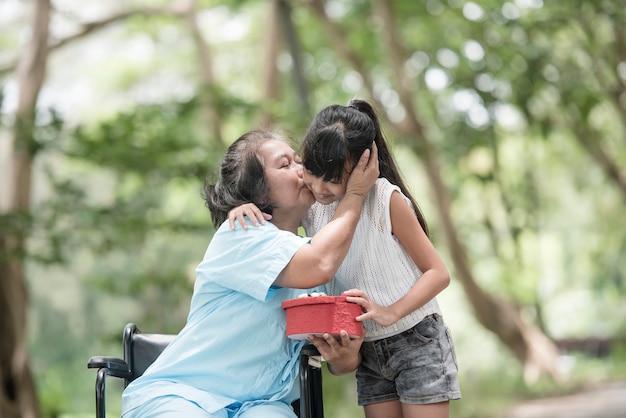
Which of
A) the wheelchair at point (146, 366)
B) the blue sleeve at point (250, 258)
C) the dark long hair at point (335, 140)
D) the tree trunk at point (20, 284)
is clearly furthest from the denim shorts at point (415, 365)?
the tree trunk at point (20, 284)

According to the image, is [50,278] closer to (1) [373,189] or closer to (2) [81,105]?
(2) [81,105]

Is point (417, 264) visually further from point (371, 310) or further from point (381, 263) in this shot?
point (371, 310)

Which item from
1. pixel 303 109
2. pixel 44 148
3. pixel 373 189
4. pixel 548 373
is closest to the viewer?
pixel 373 189

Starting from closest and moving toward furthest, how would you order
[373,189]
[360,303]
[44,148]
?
[360,303] → [373,189] → [44,148]

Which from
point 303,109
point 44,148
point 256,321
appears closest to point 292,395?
point 256,321

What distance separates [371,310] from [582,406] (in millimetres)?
6796

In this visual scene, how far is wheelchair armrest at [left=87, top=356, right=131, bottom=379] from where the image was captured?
2.34 m

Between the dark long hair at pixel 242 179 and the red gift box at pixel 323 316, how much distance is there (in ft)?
1.14

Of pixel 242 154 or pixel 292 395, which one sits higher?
pixel 242 154

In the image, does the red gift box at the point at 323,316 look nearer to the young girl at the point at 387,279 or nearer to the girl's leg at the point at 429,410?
the young girl at the point at 387,279

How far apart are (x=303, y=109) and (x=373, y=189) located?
15.6 ft

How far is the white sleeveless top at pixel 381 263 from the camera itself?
224cm

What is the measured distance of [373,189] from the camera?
7.47 ft

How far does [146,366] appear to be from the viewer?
2.64 meters
